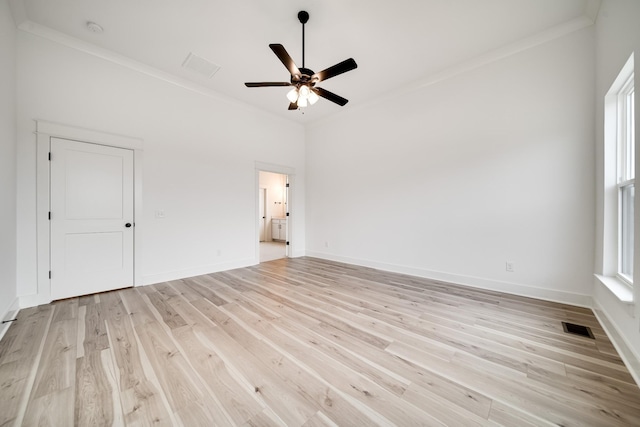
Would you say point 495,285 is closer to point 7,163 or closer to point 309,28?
point 309,28

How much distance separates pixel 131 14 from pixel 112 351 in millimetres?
3506

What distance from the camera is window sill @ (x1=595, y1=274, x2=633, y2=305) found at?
1.95m

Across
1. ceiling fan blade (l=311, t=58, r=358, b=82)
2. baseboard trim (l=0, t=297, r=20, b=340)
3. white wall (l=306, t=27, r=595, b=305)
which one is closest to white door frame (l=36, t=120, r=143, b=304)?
baseboard trim (l=0, t=297, r=20, b=340)

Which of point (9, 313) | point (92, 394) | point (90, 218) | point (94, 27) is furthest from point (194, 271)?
point (94, 27)

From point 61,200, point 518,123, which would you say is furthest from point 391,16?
point 61,200

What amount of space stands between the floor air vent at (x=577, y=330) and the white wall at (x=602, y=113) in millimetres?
141

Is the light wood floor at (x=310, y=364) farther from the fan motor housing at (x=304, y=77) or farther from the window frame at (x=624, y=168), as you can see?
the fan motor housing at (x=304, y=77)

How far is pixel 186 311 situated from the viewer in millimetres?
2748

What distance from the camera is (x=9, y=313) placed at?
98.6 inches

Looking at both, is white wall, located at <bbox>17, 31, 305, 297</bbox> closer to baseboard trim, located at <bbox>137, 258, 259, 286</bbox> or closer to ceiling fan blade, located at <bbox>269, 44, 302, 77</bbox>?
baseboard trim, located at <bbox>137, 258, 259, 286</bbox>

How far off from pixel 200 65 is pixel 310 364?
4.24m

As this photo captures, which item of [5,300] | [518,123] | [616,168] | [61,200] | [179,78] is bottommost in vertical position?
[5,300]

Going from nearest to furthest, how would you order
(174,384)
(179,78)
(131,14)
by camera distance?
(174,384), (131,14), (179,78)

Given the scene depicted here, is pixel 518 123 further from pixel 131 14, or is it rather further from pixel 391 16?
pixel 131 14
